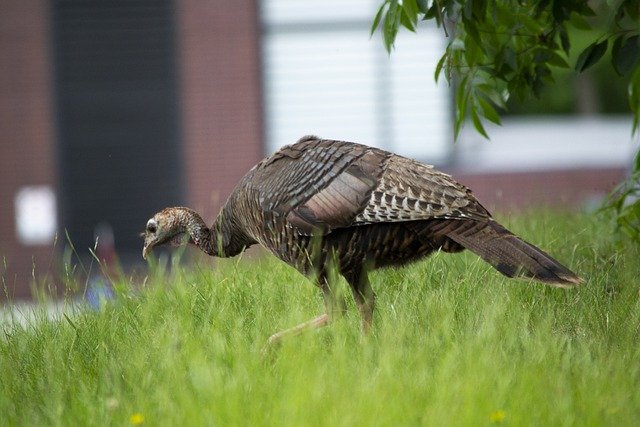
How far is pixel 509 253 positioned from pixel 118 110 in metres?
13.1

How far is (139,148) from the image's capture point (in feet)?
57.4

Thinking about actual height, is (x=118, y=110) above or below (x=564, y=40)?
below

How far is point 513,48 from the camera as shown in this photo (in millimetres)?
6254

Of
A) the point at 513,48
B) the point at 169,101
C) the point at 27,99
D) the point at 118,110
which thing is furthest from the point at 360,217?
the point at 27,99

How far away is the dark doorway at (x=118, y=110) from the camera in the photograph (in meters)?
17.4

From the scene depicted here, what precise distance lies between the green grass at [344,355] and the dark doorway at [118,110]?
430 inches

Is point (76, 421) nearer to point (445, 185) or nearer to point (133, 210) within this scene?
point (445, 185)

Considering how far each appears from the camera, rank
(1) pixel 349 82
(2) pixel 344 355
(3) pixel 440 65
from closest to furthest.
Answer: (2) pixel 344 355
(3) pixel 440 65
(1) pixel 349 82

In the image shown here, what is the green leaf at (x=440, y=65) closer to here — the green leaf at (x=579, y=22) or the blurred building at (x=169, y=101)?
the green leaf at (x=579, y=22)

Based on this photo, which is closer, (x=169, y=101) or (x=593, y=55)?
(x=593, y=55)

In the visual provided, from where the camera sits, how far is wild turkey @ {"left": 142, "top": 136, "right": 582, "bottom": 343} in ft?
17.5

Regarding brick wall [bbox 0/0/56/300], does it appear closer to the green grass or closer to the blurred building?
the blurred building

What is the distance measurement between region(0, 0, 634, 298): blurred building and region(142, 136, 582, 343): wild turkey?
11448mm

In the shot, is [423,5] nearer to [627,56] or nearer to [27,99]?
[627,56]
